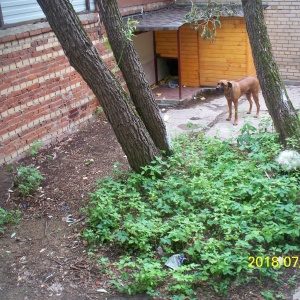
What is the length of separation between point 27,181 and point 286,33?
8.84 metres

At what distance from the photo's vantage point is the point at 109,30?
287 inches

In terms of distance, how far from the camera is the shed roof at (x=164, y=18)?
11219mm

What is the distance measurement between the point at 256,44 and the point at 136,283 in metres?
4.38

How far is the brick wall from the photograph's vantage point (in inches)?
511

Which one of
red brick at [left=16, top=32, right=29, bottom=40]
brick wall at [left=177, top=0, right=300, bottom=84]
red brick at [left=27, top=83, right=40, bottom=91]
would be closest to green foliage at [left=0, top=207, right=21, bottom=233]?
red brick at [left=27, top=83, right=40, bottom=91]

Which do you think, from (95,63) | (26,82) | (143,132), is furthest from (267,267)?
(26,82)

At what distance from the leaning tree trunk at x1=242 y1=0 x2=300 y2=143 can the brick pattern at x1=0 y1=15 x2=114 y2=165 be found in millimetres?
3616

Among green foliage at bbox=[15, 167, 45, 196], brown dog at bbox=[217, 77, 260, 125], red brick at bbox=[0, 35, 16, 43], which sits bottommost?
green foliage at bbox=[15, 167, 45, 196]

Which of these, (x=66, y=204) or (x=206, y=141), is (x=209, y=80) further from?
(x=66, y=204)

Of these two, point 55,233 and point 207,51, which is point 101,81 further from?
point 207,51

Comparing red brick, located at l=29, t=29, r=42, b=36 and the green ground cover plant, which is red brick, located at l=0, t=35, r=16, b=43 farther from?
the green ground cover plant

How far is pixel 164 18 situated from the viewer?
12.2 meters

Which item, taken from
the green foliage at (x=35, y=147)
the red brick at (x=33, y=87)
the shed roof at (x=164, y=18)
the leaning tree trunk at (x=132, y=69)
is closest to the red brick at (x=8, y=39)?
the red brick at (x=33, y=87)

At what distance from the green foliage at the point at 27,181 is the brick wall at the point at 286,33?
8.41 metres
